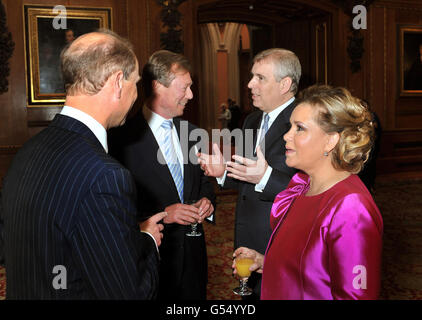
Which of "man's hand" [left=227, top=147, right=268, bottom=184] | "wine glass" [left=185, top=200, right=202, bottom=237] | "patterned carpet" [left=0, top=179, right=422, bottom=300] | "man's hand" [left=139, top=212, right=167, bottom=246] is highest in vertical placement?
"man's hand" [left=227, top=147, right=268, bottom=184]

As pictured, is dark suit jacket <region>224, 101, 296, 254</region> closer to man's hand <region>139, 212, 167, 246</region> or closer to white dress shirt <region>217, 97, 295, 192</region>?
white dress shirt <region>217, 97, 295, 192</region>

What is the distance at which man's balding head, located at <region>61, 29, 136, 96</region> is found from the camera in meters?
1.44

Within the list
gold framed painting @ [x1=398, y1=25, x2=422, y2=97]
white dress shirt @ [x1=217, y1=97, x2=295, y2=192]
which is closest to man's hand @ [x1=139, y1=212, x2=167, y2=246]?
white dress shirt @ [x1=217, y1=97, x2=295, y2=192]

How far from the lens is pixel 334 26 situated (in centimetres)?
907

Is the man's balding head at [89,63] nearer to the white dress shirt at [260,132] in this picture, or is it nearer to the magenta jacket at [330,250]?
the magenta jacket at [330,250]

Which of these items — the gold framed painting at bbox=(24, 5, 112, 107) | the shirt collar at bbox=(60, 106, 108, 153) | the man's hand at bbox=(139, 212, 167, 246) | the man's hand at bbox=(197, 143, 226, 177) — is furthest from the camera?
the gold framed painting at bbox=(24, 5, 112, 107)

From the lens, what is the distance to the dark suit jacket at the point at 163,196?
2.54m

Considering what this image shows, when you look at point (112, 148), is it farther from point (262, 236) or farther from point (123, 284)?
point (123, 284)

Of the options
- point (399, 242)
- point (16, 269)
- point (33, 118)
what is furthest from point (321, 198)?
point (33, 118)

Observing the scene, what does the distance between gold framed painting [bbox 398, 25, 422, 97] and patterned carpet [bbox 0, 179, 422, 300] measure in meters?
2.71

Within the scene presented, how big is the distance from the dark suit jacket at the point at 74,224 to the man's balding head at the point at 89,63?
0.19 metres

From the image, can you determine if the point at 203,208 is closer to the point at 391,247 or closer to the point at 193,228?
the point at 193,228

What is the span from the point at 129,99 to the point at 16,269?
0.70 m

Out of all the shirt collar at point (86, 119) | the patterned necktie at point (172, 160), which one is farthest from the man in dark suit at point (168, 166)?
the shirt collar at point (86, 119)
